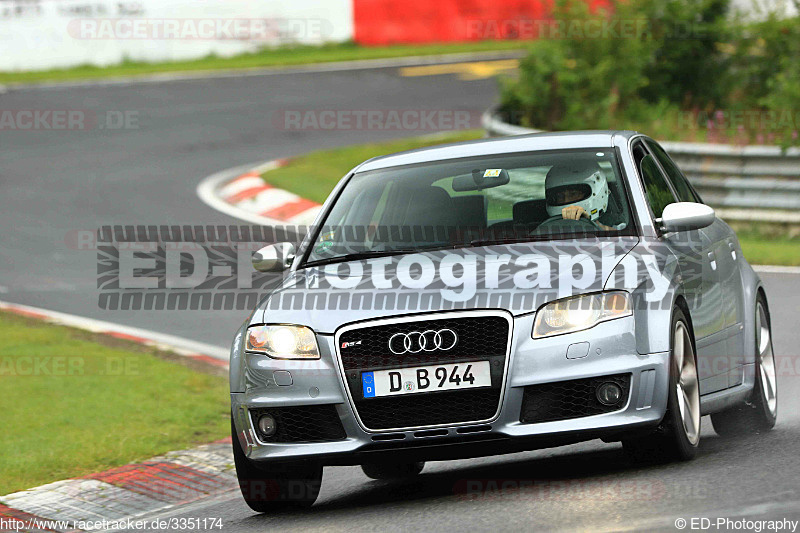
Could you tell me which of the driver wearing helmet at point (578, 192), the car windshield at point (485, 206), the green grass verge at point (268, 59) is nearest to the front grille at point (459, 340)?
the car windshield at point (485, 206)

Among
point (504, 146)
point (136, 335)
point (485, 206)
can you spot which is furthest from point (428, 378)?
point (136, 335)

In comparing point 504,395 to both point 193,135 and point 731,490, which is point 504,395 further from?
point 193,135

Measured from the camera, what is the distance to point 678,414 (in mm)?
6324

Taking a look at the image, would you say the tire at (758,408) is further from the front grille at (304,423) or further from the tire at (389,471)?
the front grille at (304,423)

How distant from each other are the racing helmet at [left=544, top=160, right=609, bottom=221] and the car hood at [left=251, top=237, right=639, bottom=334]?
40 cm

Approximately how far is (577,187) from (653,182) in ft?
1.71

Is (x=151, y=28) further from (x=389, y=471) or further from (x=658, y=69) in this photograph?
(x=389, y=471)

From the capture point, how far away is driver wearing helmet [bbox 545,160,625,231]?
7.14 metres

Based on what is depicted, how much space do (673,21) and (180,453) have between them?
1319 centimetres

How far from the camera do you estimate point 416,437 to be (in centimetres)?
622

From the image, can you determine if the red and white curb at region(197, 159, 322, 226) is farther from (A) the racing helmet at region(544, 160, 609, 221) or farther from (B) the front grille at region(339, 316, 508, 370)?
(B) the front grille at region(339, 316, 508, 370)

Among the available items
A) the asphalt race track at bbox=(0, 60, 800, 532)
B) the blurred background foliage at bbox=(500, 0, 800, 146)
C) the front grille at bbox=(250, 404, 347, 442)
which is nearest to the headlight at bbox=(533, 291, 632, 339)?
the asphalt race track at bbox=(0, 60, 800, 532)

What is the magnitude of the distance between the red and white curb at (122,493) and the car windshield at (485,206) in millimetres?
1539

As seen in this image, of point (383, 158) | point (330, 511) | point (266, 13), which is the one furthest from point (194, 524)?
point (266, 13)
